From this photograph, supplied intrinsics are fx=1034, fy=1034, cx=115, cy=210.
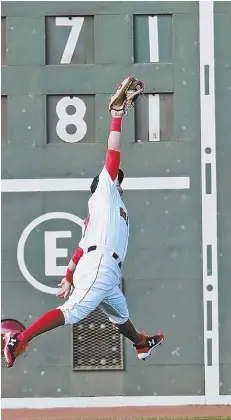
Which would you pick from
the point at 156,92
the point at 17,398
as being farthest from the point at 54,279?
the point at 156,92

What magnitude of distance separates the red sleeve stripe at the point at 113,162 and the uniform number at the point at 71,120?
15.9 ft

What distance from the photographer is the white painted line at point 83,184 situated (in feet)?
48.2

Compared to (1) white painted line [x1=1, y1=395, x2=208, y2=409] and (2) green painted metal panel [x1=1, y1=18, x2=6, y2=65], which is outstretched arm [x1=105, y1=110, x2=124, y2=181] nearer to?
(2) green painted metal panel [x1=1, y1=18, x2=6, y2=65]

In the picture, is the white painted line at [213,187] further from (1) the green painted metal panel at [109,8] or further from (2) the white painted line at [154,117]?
(2) the white painted line at [154,117]

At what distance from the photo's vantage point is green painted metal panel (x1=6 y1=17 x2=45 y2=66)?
48.0ft

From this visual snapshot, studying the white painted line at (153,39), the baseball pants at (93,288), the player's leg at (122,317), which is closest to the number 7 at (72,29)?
the white painted line at (153,39)

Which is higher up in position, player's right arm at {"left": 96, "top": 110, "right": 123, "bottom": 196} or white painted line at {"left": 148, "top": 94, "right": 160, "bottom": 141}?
white painted line at {"left": 148, "top": 94, "right": 160, "bottom": 141}

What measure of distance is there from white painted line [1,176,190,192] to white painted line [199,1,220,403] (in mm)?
399

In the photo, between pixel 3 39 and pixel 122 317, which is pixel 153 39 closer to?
pixel 3 39

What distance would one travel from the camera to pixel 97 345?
14.6 meters

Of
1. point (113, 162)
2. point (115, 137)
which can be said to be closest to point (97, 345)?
point (113, 162)

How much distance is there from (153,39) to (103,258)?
222 inches

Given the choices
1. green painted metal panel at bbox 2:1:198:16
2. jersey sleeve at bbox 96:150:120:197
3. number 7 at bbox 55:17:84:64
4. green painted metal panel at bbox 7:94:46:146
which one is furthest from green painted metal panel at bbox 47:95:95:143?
jersey sleeve at bbox 96:150:120:197

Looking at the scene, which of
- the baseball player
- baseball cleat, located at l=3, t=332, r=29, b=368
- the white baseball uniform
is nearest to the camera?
baseball cleat, located at l=3, t=332, r=29, b=368
